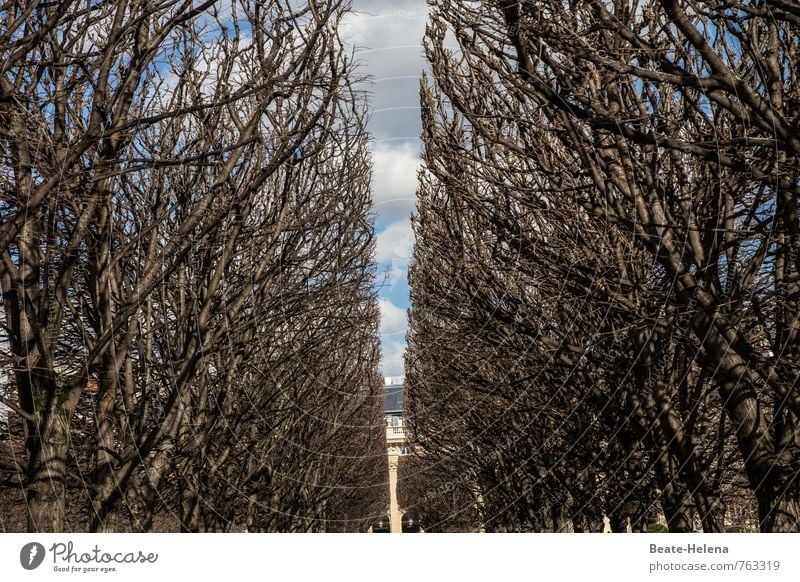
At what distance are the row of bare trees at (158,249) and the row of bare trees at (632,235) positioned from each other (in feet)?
5.62

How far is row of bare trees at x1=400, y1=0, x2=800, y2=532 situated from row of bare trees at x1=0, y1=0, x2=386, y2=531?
5.62 ft

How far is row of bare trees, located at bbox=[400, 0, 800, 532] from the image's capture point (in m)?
7.60

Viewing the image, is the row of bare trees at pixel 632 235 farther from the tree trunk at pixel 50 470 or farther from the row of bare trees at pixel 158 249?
the tree trunk at pixel 50 470

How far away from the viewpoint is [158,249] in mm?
10828

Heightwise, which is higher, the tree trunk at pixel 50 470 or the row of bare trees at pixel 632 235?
the row of bare trees at pixel 632 235

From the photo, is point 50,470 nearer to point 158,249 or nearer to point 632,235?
point 158,249

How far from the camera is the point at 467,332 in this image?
48.3 feet

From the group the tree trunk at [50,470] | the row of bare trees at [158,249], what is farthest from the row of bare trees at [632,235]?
the tree trunk at [50,470]

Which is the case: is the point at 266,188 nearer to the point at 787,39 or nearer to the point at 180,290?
the point at 180,290

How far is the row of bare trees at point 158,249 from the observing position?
7.39 meters

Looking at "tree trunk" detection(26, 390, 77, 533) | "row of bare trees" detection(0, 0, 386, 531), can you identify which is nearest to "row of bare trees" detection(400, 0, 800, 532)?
"row of bare trees" detection(0, 0, 386, 531)

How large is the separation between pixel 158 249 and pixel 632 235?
17.9ft

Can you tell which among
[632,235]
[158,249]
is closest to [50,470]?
[158,249]
